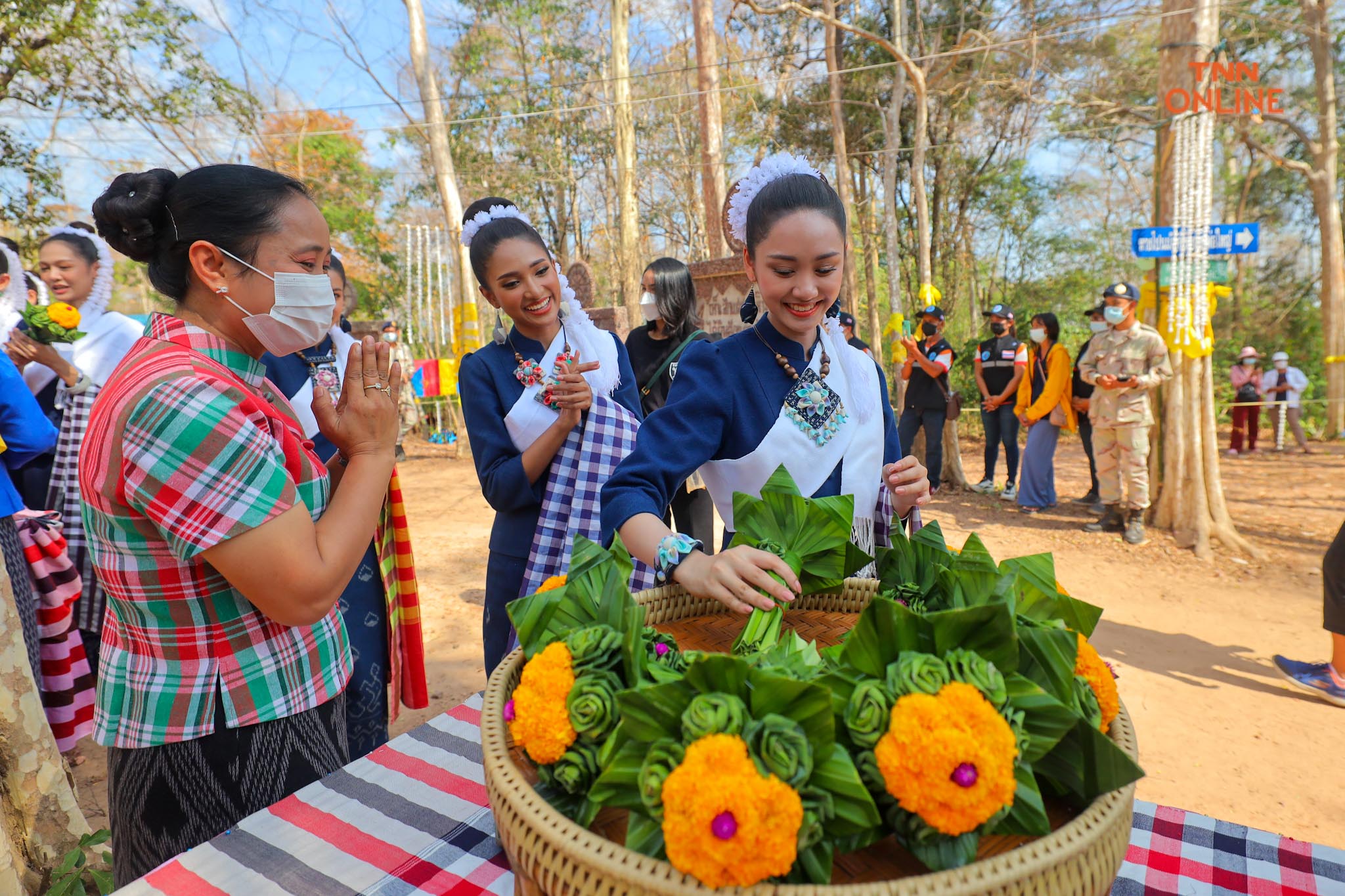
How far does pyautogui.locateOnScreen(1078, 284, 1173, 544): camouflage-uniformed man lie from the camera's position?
5.85 m

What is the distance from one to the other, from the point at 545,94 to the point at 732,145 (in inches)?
183

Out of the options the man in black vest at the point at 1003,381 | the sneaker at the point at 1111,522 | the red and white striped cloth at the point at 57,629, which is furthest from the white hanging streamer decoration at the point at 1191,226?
the red and white striped cloth at the point at 57,629

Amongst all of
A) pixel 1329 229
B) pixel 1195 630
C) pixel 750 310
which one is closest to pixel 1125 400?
pixel 1195 630

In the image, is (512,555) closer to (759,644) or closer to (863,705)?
(759,644)

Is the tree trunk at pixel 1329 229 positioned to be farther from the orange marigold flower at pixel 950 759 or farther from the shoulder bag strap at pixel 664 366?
the orange marigold flower at pixel 950 759

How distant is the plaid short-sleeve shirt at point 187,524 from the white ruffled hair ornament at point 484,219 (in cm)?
101

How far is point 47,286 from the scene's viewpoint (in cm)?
322

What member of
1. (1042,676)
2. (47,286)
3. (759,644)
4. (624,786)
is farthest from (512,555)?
(47,286)

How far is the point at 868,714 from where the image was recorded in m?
0.71

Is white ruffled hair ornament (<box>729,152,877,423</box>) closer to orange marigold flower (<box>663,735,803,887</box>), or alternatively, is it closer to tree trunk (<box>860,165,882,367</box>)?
orange marigold flower (<box>663,735,803,887</box>)

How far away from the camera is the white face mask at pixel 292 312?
1.27 meters

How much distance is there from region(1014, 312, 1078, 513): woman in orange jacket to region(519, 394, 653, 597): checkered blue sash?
245 inches

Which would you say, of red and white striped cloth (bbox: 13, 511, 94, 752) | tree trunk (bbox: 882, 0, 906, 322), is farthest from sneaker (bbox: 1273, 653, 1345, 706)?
tree trunk (bbox: 882, 0, 906, 322)

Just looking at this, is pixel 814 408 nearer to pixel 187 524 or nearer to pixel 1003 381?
pixel 187 524
